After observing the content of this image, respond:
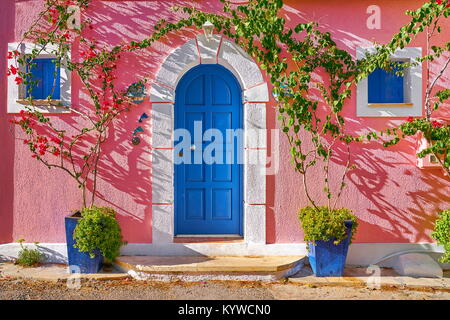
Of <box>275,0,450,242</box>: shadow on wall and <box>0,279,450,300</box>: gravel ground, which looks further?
<box>275,0,450,242</box>: shadow on wall

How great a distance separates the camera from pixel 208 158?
5.64m

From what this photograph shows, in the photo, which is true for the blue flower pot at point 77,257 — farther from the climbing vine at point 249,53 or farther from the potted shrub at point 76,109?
the climbing vine at point 249,53

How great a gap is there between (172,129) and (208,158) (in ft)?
2.11

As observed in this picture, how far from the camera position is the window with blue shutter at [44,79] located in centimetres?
549

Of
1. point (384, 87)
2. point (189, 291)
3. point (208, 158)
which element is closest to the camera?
point (189, 291)

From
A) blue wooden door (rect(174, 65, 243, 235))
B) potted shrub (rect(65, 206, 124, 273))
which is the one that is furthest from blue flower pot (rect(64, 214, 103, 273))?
blue wooden door (rect(174, 65, 243, 235))

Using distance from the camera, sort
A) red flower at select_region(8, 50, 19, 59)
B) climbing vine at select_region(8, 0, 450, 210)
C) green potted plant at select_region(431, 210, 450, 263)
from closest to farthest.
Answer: green potted plant at select_region(431, 210, 450, 263) → climbing vine at select_region(8, 0, 450, 210) → red flower at select_region(8, 50, 19, 59)

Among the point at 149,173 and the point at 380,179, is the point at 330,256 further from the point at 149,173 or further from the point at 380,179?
the point at 149,173

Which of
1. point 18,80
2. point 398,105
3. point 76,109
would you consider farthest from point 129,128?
point 398,105

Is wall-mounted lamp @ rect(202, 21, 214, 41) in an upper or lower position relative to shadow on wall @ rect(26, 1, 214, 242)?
upper

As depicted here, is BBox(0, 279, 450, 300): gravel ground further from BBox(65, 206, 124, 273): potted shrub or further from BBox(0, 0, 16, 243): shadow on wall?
BBox(0, 0, 16, 243): shadow on wall

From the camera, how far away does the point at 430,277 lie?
5.00 metres

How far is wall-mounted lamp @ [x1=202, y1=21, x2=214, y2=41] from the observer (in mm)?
5230

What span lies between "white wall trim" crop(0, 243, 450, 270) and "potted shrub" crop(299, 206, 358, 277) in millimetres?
493
